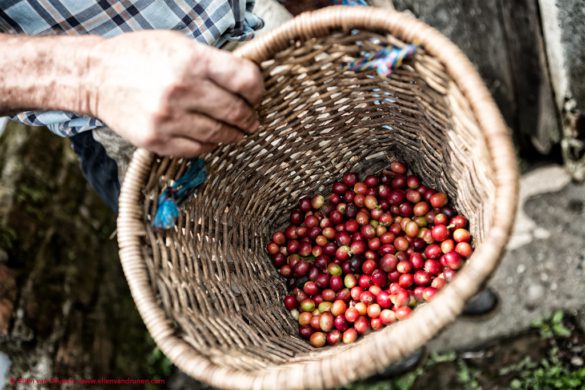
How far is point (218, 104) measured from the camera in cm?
126

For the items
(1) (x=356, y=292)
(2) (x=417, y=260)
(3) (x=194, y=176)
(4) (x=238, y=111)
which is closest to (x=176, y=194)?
(3) (x=194, y=176)

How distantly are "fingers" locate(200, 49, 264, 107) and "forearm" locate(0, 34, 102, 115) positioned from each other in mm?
319

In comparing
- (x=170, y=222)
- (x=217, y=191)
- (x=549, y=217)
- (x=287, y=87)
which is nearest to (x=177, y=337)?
(x=170, y=222)

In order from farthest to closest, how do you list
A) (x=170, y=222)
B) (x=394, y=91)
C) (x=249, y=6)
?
(x=249, y=6) < (x=394, y=91) < (x=170, y=222)

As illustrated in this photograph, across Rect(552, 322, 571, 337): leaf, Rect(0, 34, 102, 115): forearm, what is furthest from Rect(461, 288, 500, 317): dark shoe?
Rect(0, 34, 102, 115): forearm

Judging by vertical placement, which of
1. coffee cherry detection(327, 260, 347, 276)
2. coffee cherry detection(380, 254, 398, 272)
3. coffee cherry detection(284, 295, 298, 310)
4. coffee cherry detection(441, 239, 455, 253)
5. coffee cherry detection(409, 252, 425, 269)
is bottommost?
coffee cherry detection(284, 295, 298, 310)

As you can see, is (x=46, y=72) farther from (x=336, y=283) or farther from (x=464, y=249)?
(x=464, y=249)

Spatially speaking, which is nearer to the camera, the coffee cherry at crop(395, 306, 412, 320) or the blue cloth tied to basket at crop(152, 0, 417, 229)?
the blue cloth tied to basket at crop(152, 0, 417, 229)

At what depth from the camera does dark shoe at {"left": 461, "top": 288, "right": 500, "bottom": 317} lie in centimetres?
257

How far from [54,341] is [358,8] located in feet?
6.71

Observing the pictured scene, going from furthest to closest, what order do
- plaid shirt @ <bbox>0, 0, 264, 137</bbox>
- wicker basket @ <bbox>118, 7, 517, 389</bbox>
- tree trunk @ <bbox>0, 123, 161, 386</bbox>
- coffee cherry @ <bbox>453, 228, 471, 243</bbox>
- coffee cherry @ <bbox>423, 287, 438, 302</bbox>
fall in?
tree trunk @ <bbox>0, 123, 161, 386</bbox> < coffee cherry @ <bbox>453, 228, 471, 243</bbox> < coffee cherry @ <bbox>423, 287, 438, 302</bbox> < plaid shirt @ <bbox>0, 0, 264, 137</bbox> < wicker basket @ <bbox>118, 7, 517, 389</bbox>

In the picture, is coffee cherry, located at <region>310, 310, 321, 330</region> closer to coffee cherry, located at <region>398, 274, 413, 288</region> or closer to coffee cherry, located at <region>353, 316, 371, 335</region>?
coffee cherry, located at <region>353, 316, 371, 335</region>

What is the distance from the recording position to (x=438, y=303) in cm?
113

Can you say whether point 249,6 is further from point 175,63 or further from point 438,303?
point 438,303
